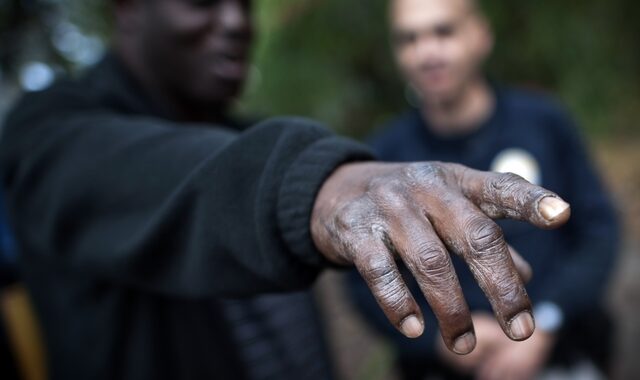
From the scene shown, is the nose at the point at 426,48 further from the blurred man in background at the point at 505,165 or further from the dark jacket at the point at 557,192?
the dark jacket at the point at 557,192

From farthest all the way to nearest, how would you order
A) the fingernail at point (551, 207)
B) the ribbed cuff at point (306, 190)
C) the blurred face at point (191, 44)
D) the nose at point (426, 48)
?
the nose at point (426, 48), the blurred face at point (191, 44), the ribbed cuff at point (306, 190), the fingernail at point (551, 207)

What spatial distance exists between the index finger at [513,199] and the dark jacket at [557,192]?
111 cm

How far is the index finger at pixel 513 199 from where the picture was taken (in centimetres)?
56

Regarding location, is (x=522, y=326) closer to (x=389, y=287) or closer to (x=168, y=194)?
(x=389, y=287)

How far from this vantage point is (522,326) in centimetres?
58

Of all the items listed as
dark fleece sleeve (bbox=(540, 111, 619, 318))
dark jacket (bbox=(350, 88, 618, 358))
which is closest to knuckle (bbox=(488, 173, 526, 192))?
dark jacket (bbox=(350, 88, 618, 358))

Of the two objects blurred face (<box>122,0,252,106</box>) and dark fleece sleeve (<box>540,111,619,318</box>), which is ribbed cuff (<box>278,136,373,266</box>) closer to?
blurred face (<box>122,0,252,106</box>)

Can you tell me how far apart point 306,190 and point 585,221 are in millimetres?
1407

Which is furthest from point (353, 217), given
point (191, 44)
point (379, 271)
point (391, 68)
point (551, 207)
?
point (391, 68)

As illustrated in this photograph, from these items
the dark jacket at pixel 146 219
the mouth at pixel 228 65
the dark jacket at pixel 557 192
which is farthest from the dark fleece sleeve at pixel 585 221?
the dark jacket at pixel 146 219

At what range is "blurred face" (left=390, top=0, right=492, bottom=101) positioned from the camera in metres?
1.83

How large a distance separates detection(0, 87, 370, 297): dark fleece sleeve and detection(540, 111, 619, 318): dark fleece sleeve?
4.15 feet

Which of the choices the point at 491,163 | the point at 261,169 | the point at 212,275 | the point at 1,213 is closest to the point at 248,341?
the point at 212,275

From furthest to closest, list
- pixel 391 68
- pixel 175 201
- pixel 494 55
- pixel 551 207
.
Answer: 1. pixel 391 68
2. pixel 494 55
3. pixel 175 201
4. pixel 551 207
